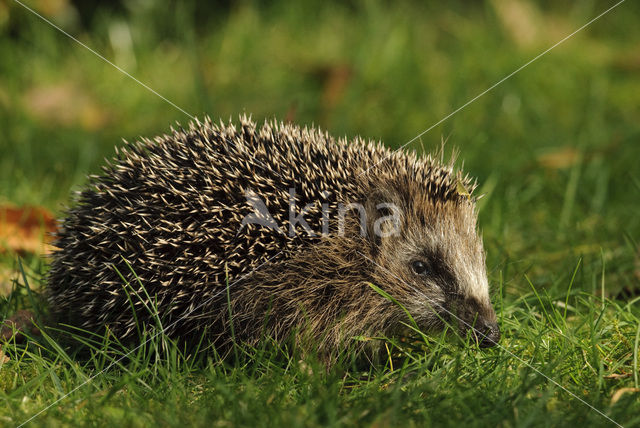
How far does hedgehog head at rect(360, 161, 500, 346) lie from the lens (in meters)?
4.35

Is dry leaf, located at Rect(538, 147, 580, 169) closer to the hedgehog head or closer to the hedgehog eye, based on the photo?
the hedgehog head

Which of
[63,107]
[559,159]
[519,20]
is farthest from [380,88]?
[63,107]

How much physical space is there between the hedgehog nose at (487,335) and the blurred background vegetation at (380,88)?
1.49 metres

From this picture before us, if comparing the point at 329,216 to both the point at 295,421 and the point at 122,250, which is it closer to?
the point at 122,250

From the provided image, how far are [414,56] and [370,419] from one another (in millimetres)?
6428

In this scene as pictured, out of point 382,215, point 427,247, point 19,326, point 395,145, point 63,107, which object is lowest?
point 19,326

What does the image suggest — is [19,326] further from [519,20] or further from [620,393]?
[519,20]

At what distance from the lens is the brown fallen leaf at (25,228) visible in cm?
561

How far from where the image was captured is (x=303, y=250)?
171 inches

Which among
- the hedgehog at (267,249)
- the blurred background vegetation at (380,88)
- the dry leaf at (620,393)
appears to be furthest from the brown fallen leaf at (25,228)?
the dry leaf at (620,393)

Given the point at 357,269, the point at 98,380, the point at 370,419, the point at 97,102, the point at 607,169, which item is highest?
the point at 97,102

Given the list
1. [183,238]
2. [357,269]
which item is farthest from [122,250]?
[357,269]

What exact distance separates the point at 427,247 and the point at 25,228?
3.30 meters

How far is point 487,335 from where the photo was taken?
412cm
